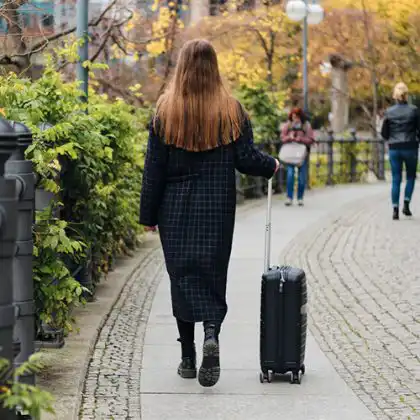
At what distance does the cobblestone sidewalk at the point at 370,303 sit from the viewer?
6461mm

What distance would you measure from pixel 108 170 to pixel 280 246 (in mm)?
4597

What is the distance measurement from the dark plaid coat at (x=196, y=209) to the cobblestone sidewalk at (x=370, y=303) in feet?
3.12

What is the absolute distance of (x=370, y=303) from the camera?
9.45 metres

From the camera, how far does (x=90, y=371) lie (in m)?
6.62

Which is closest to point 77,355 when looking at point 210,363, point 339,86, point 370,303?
point 210,363

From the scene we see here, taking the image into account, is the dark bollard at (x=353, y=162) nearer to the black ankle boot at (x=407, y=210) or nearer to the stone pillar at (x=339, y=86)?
the stone pillar at (x=339, y=86)

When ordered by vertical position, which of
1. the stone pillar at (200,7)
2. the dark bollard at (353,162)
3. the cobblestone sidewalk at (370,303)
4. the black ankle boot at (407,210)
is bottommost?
the dark bollard at (353,162)

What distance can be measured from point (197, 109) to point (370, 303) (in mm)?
3753

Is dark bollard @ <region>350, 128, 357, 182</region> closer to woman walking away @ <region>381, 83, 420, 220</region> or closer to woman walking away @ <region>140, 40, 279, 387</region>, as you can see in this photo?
woman walking away @ <region>381, 83, 420, 220</region>

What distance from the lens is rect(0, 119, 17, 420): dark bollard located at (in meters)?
3.40

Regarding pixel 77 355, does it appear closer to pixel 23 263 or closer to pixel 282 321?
pixel 282 321

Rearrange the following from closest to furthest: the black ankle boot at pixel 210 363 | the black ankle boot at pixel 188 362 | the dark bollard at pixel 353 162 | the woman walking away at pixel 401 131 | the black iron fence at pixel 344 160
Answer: the black ankle boot at pixel 210 363 → the black ankle boot at pixel 188 362 → the woman walking away at pixel 401 131 → the black iron fence at pixel 344 160 → the dark bollard at pixel 353 162

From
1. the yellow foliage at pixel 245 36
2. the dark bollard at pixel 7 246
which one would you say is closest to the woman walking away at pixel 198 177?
the dark bollard at pixel 7 246

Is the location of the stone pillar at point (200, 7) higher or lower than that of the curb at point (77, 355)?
higher
